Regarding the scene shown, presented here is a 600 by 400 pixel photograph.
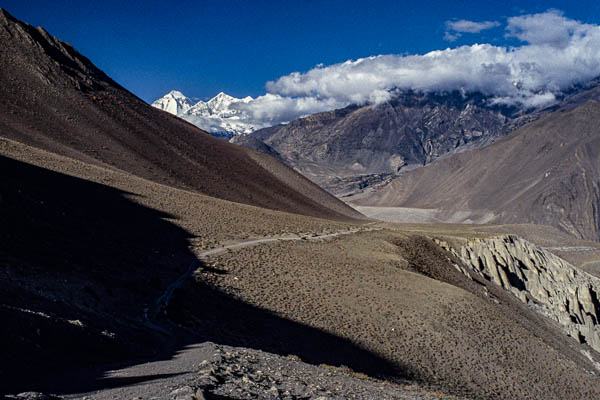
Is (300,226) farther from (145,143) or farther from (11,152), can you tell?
(145,143)

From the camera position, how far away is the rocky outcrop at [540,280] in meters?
42.7

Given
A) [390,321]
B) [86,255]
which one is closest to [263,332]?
[390,321]

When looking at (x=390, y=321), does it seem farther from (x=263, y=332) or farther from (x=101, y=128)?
(x=101, y=128)

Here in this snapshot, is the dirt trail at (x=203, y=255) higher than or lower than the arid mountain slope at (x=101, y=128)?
lower

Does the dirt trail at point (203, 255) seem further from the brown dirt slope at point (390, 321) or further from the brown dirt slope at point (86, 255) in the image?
the brown dirt slope at point (390, 321)

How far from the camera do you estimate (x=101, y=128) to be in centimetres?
6038

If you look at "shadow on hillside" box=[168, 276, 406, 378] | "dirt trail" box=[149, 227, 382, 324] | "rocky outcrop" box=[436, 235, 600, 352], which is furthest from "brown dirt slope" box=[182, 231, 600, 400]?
"rocky outcrop" box=[436, 235, 600, 352]

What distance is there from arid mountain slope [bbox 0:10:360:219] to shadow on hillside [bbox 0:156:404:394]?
73.5 feet

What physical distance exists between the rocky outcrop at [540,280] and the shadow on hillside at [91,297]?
26.1 metres

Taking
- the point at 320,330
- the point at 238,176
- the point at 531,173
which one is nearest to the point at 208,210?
the point at 320,330

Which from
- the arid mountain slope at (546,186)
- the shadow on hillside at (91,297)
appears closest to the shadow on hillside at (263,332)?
the shadow on hillside at (91,297)

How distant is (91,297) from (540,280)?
4640cm

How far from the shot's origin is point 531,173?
575 ft

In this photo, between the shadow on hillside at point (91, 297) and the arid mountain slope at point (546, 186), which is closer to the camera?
the shadow on hillside at point (91, 297)
